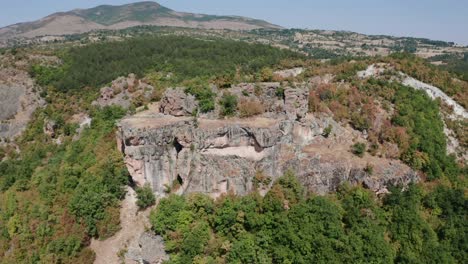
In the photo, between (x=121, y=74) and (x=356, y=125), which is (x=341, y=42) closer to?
(x=121, y=74)

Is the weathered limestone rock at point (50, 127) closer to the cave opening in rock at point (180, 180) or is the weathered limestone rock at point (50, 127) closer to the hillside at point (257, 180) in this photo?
the hillside at point (257, 180)

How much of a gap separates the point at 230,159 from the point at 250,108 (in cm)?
607

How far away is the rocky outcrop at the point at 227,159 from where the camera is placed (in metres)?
31.0

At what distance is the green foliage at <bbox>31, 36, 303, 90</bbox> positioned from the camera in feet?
217

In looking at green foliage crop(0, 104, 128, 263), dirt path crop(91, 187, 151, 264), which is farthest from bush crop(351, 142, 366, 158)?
green foliage crop(0, 104, 128, 263)

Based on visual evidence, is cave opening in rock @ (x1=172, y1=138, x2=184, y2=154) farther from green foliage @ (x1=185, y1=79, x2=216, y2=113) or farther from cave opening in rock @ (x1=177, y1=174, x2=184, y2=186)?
green foliage @ (x1=185, y1=79, x2=216, y2=113)

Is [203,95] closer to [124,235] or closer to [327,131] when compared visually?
[327,131]

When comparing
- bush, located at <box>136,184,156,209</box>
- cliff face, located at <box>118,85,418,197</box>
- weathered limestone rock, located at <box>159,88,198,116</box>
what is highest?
weathered limestone rock, located at <box>159,88,198,116</box>

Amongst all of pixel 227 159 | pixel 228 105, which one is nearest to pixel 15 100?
pixel 228 105

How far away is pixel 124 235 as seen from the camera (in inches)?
1217

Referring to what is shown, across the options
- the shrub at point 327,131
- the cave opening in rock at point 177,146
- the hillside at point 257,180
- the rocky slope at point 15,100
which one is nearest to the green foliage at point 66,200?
the hillside at point 257,180

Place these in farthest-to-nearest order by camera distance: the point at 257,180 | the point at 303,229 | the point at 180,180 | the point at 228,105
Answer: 1. the point at 228,105
2. the point at 180,180
3. the point at 257,180
4. the point at 303,229

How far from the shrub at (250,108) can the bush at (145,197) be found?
34.6 ft

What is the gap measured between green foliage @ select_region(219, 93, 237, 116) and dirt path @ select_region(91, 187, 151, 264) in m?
10.9
